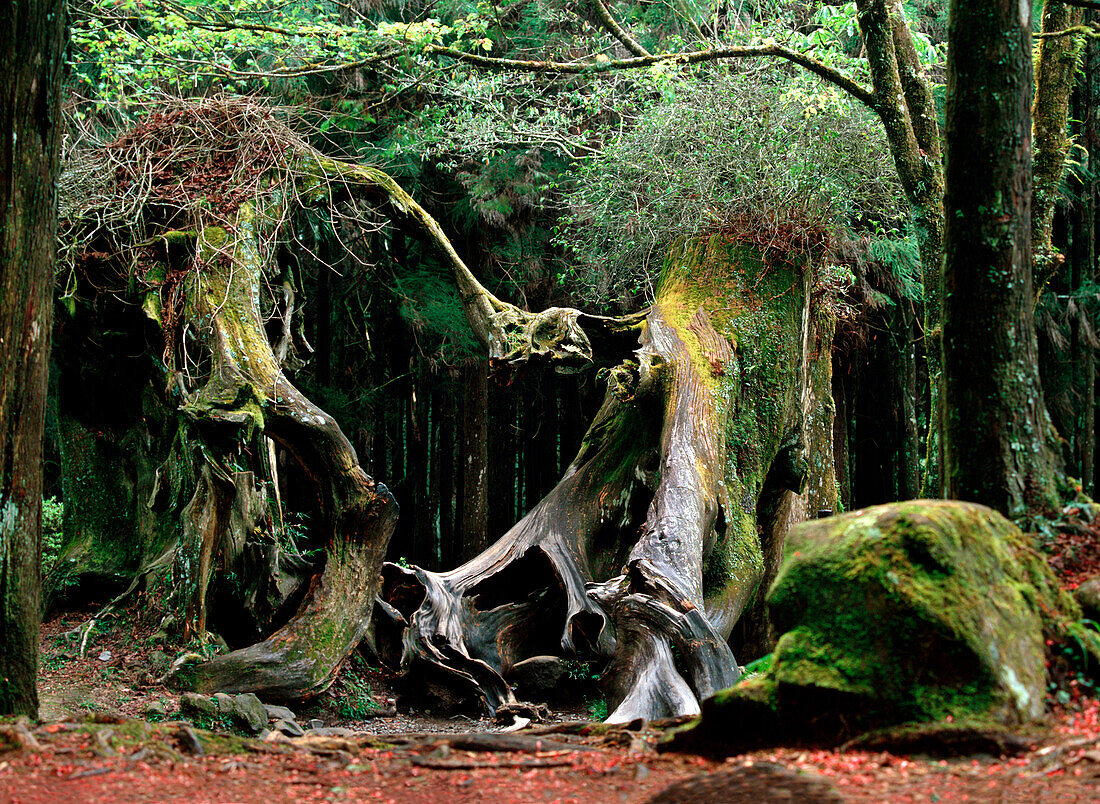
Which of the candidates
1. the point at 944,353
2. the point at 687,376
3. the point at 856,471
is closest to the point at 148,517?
the point at 687,376

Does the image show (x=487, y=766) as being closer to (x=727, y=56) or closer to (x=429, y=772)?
(x=429, y=772)

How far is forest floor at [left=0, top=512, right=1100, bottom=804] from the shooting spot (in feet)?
8.04

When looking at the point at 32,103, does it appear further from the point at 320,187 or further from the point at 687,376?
the point at 687,376

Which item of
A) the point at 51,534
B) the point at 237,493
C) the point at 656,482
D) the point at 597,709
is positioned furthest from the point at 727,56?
the point at 51,534

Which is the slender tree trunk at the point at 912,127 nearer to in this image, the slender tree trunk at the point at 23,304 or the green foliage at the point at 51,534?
the slender tree trunk at the point at 23,304

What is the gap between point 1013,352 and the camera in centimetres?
341

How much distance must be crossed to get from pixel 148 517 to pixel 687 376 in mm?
5926

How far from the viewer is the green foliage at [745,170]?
8203mm

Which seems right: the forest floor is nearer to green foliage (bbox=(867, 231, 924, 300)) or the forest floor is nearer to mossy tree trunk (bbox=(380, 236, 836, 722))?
mossy tree trunk (bbox=(380, 236, 836, 722))

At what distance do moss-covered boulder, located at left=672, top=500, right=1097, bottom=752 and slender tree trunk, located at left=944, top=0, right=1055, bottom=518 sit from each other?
0.32 m

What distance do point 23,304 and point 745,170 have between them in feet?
22.0

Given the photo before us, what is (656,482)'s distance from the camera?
29.2ft

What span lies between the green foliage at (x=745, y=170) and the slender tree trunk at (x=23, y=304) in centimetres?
609

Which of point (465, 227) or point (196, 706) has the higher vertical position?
point (465, 227)
